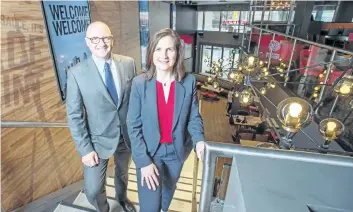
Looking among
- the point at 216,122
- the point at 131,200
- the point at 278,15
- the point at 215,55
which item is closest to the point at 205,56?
the point at 215,55

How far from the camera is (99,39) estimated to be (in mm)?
1530

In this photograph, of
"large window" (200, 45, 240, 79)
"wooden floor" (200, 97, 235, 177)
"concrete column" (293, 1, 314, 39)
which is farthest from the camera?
"large window" (200, 45, 240, 79)

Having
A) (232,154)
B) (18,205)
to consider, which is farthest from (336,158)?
(18,205)

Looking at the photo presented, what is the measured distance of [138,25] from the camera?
18.4ft

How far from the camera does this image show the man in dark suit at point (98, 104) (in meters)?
1.54

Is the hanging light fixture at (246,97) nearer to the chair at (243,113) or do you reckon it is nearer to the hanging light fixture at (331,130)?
the hanging light fixture at (331,130)

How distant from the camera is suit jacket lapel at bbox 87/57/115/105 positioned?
159 cm

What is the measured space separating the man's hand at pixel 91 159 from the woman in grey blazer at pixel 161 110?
0.40m

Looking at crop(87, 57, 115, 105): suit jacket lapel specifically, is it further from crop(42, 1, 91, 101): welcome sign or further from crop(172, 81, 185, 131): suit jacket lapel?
crop(42, 1, 91, 101): welcome sign

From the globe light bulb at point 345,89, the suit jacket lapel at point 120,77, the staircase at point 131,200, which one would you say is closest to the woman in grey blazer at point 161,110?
the suit jacket lapel at point 120,77

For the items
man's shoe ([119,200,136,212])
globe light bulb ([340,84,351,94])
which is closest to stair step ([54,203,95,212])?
man's shoe ([119,200,136,212])

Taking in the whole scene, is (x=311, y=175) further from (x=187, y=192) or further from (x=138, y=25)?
(x=138, y=25)

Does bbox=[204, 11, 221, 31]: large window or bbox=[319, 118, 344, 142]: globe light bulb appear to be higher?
bbox=[204, 11, 221, 31]: large window

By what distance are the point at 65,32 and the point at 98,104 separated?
59.1 inches
